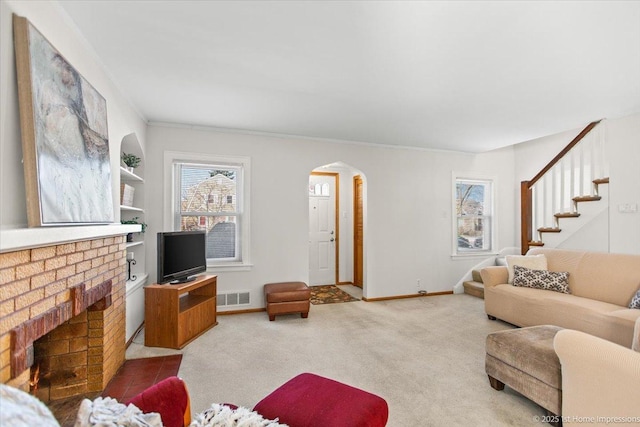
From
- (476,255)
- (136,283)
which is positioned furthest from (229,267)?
(476,255)

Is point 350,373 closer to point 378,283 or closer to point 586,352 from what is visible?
point 586,352

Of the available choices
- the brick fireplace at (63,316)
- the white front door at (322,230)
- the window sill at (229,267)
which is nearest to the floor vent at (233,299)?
the window sill at (229,267)

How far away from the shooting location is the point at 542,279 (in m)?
3.63

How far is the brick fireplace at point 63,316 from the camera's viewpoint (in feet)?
4.20

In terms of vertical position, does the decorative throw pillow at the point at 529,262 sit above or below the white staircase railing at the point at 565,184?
below

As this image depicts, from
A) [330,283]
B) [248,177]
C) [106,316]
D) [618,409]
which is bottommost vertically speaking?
[330,283]

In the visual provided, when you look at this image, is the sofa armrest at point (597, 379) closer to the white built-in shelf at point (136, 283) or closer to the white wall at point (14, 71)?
the white wall at point (14, 71)

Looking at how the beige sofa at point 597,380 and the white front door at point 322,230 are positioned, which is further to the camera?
the white front door at point 322,230

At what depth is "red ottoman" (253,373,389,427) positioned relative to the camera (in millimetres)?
1301

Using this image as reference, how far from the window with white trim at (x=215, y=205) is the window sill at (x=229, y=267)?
0.09 ft

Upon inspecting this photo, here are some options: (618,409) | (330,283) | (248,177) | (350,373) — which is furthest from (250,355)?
(330,283)

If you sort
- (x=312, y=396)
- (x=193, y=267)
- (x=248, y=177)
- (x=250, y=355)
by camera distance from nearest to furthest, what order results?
1. (x=312, y=396)
2. (x=250, y=355)
3. (x=193, y=267)
4. (x=248, y=177)

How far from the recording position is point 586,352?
5.34ft

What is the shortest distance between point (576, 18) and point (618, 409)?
7.08 ft
